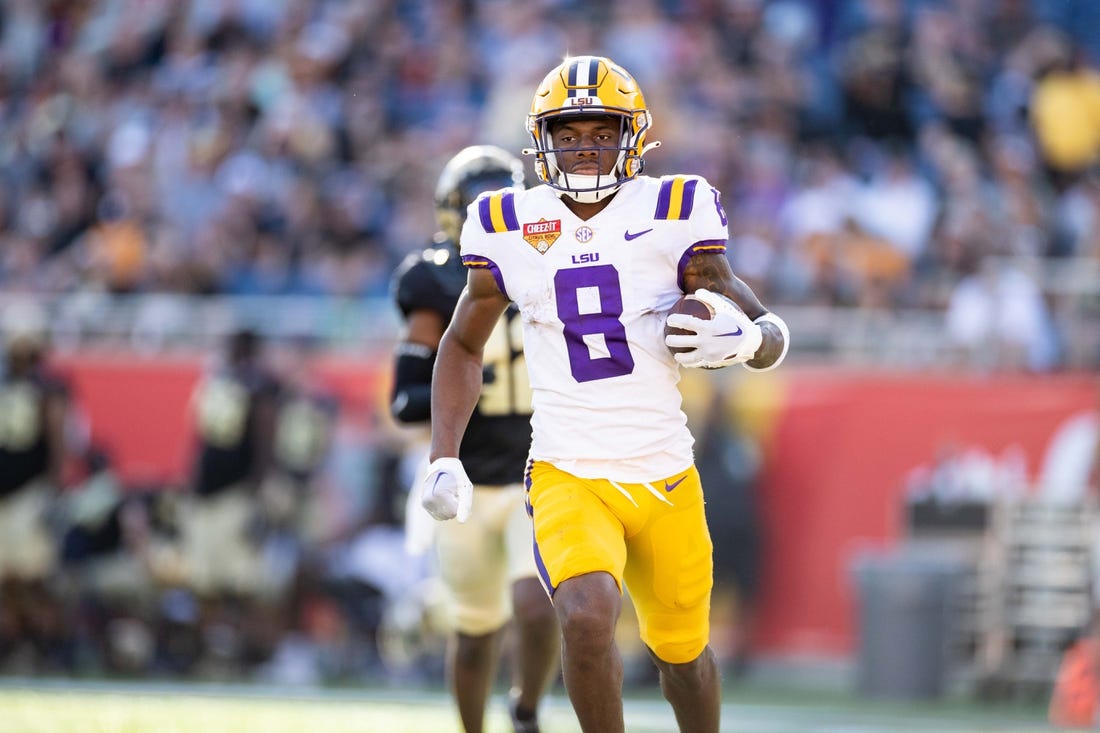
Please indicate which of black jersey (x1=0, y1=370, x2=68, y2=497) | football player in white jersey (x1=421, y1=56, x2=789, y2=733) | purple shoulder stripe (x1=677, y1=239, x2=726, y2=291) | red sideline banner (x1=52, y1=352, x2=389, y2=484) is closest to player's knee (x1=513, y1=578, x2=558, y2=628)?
football player in white jersey (x1=421, y1=56, x2=789, y2=733)

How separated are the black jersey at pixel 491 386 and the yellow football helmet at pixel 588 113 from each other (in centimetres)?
130

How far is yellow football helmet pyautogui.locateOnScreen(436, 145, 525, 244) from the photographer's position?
611cm

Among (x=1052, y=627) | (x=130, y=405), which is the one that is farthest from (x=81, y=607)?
(x=1052, y=627)

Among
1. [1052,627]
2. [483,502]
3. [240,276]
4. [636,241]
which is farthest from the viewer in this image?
[240,276]

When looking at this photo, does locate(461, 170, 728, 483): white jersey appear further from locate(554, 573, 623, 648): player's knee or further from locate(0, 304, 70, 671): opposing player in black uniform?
locate(0, 304, 70, 671): opposing player in black uniform

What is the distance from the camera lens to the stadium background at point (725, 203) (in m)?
10.2

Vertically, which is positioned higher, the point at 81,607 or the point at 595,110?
the point at 595,110

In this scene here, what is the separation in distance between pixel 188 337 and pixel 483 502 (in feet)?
20.9

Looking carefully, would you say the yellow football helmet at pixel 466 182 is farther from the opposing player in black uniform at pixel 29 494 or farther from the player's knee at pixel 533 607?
the opposing player in black uniform at pixel 29 494

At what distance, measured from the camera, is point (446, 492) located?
4547 millimetres

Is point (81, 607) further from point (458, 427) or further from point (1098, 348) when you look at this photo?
point (458, 427)

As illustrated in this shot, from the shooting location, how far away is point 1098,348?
9914 millimetres

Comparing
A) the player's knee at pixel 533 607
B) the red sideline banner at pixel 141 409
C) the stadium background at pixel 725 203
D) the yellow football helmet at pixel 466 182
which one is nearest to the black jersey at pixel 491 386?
the yellow football helmet at pixel 466 182

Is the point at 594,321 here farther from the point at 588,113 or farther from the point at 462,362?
the point at 588,113
